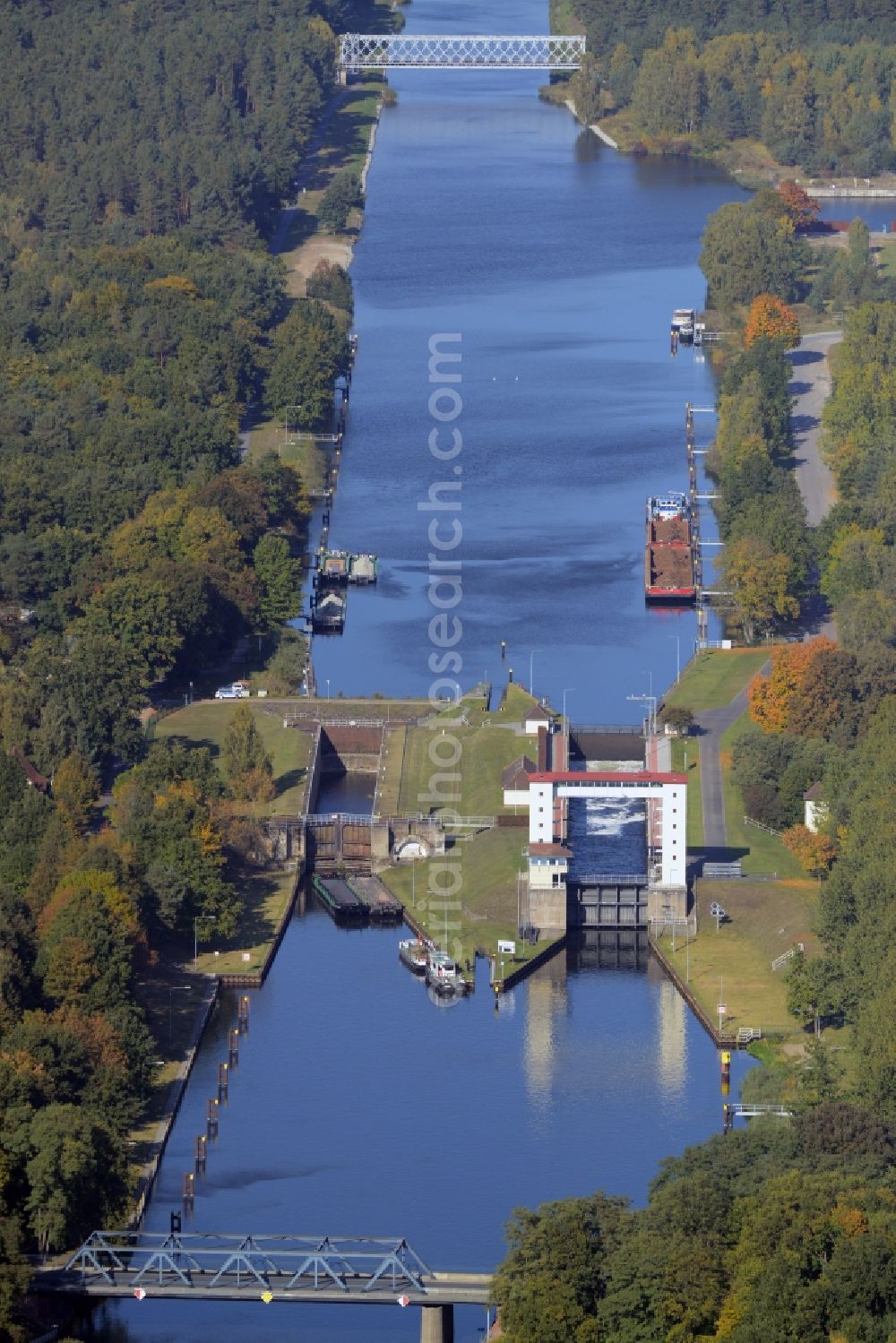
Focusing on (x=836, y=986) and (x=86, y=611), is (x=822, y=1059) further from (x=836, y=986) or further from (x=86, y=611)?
(x=86, y=611)

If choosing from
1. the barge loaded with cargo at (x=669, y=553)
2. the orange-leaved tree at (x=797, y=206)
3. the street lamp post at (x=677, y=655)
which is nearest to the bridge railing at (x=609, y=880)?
the street lamp post at (x=677, y=655)

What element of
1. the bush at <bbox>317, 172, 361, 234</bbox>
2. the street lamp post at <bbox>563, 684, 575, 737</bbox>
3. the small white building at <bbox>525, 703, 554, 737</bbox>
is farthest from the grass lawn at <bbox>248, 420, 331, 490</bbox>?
the bush at <bbox>317, 172, 361, 234</bbox>

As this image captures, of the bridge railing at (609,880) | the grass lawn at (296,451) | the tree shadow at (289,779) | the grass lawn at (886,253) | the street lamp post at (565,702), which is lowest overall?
the bridge railing at (609,880)

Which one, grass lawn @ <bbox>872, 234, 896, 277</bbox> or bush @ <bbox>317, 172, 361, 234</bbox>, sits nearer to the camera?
grass lawn @ <bbox>872, 234, 896, 277</bbox>

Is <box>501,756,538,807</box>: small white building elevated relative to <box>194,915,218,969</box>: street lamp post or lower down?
elevated

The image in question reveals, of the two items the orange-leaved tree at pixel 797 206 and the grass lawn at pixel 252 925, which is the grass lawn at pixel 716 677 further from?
the orange-leaved tree at pixel 797 206

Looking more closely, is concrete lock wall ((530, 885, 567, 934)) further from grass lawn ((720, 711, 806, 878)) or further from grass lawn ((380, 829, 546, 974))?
grass lawn ((720, 711, 806, 878))

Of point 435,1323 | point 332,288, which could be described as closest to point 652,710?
point 435,1323
